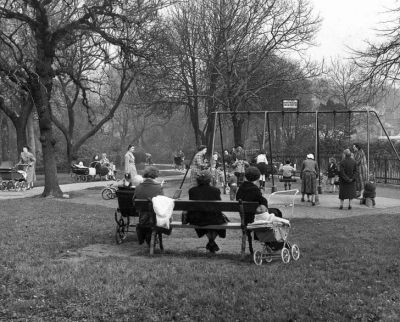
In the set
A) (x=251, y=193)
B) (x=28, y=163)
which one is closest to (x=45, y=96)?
(x=28, y=163)

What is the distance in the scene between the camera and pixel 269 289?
5.85 meters

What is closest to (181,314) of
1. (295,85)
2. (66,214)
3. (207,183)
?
(207,183)

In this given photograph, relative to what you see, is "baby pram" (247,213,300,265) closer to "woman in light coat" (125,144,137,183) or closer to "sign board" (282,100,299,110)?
"sign board" (282,100,299,110)

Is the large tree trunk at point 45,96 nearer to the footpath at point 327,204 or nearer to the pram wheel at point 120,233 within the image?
the footpath at point 327,204

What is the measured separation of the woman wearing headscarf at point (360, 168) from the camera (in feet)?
53.3

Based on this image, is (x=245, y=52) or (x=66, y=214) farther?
(x=245, y=52)

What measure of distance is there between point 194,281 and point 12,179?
16736 mm

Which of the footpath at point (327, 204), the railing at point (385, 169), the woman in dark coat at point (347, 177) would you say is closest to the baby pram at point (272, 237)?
the footpath at point (327, 204)

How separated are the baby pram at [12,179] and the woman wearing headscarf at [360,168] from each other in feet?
40.7

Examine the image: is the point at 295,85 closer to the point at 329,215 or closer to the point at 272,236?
the point at 329,215

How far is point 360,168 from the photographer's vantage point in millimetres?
16641

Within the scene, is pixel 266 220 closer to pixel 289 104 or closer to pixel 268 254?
pixel 268 254

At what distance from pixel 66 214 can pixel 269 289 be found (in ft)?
25.9

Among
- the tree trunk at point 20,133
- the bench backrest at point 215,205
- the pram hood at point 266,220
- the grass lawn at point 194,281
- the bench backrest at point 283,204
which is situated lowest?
the grass lawn at point 194,281
